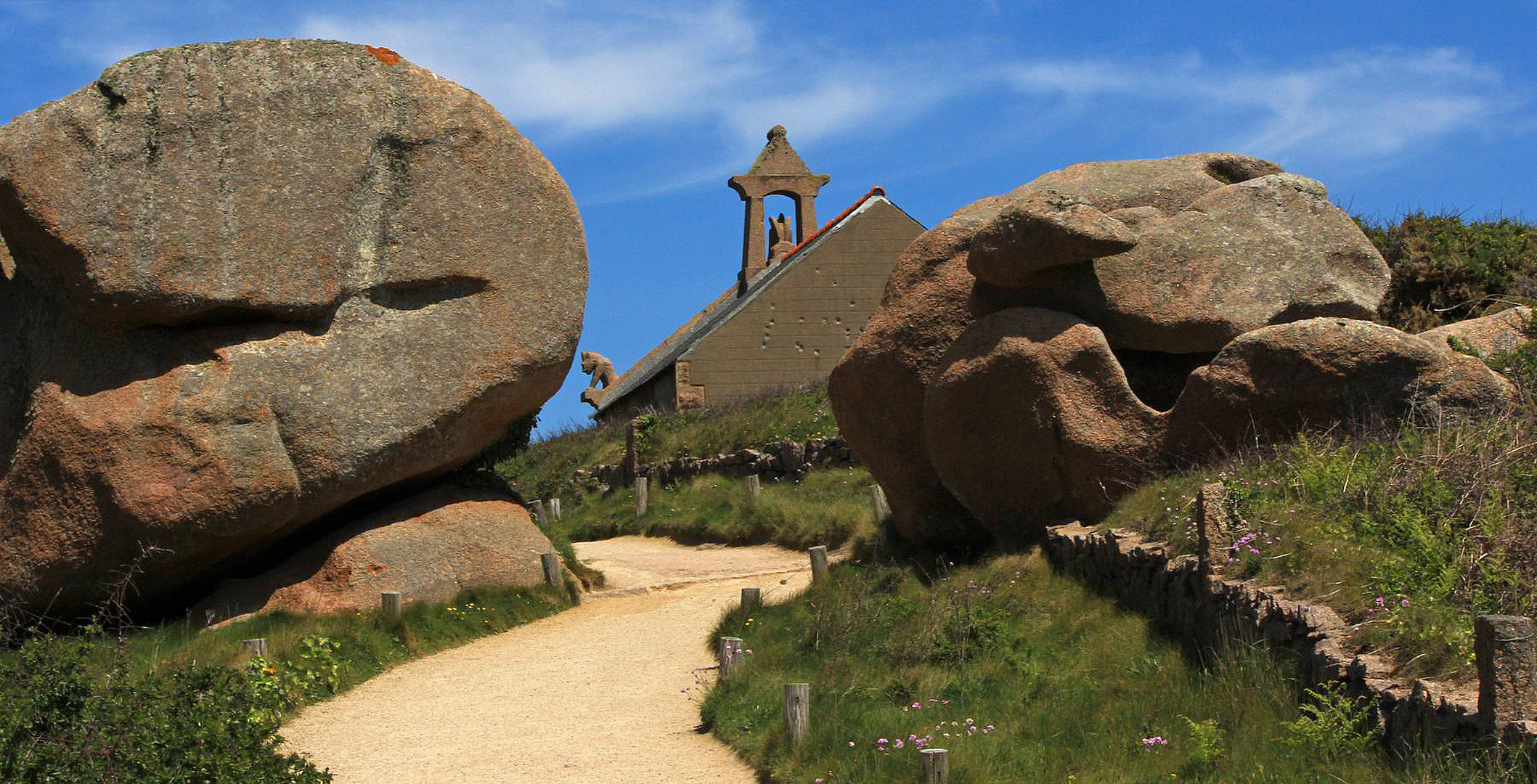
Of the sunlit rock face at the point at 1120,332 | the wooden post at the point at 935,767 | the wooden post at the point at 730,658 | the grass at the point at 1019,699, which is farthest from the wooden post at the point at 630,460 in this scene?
the wooden post at the point at 935,767

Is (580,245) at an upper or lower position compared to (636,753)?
upper

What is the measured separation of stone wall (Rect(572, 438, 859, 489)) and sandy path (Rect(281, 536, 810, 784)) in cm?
565

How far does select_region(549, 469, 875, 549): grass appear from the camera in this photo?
778 inches

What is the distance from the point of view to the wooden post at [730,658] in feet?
39.4

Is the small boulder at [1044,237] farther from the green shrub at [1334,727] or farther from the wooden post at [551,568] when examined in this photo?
the green shrub at [1334,727]

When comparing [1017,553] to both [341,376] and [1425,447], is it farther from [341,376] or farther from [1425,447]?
[341,376]

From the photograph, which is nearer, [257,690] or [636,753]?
[636,753]

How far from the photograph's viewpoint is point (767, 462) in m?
Result: 24.1

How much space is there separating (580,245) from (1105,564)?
23.2 feet

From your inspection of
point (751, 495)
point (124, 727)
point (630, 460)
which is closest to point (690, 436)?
point (630, 460)

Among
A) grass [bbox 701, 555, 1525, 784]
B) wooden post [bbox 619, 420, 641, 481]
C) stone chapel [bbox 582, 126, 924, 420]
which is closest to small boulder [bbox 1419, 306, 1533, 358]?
grass [bbox 701, 555, 1525, 784]

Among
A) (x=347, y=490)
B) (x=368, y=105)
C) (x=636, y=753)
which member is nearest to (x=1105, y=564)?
(x=636, y=753)

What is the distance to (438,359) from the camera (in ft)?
50.2

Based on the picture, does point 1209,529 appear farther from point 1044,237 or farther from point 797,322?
point 797,322
